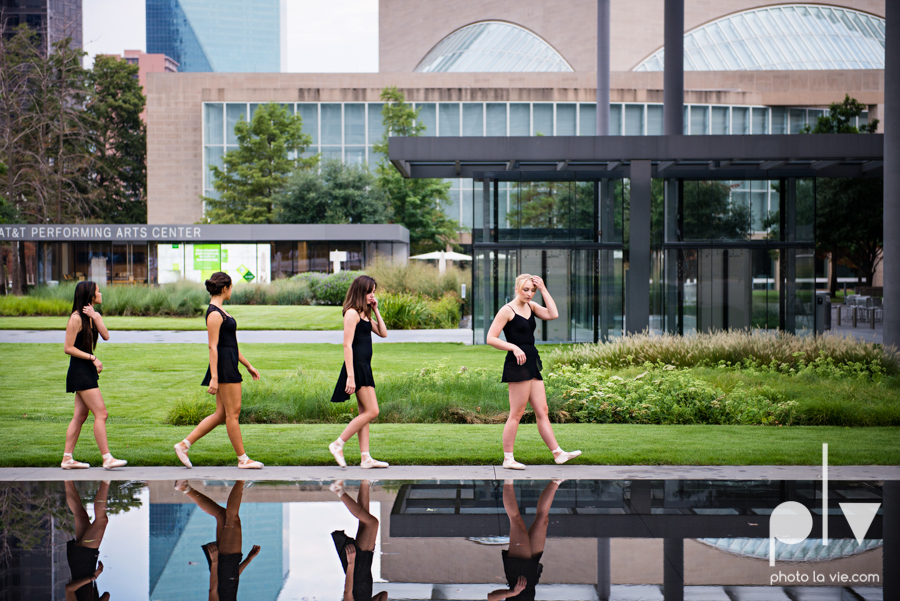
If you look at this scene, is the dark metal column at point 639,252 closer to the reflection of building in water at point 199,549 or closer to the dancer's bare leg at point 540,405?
the dancer's bare leg at point 540,405

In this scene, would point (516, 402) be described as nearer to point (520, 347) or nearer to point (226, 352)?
point (520, 347)

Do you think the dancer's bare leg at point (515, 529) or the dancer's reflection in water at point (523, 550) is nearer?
the dancer's reflection in water at point (523, 550)

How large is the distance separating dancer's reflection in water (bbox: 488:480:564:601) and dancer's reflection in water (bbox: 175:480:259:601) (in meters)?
1.53

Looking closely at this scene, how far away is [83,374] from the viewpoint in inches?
293

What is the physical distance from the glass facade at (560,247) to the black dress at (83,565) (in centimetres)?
1438

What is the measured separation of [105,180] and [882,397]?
233 feet

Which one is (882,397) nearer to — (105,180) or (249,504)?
(249,504)

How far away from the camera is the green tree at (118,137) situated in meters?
67.6

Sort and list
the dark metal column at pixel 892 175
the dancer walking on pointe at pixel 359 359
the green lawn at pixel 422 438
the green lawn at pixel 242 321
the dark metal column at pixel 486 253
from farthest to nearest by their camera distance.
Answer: the green lawn at pixel 242 321
the dark metal column at pixel 486 253
the dark metal column at pixel 892 175
the green lawn at pixel 422 438
the dancer walking on pointe at pixel 359 359

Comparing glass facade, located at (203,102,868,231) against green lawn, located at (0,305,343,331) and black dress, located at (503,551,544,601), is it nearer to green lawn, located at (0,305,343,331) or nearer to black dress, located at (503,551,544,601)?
green lawn, located at (0,305,343,331)

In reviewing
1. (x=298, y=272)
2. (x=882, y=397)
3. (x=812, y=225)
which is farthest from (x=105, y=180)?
(x=882, y=397)

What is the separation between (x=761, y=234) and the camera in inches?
723

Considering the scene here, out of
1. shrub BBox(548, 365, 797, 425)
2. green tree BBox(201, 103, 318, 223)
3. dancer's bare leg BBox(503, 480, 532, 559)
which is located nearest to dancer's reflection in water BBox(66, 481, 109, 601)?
dancer's bare leg BBox(503, 480, 532, 559)

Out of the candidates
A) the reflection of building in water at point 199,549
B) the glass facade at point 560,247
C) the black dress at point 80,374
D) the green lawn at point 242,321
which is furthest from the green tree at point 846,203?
the reflection of building in water at point 199,549
